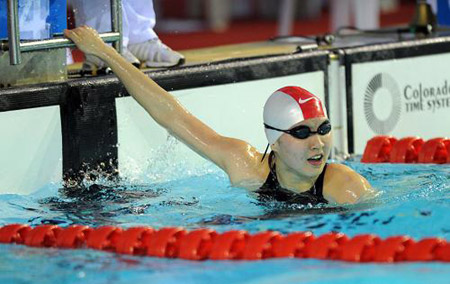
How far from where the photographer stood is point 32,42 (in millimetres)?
4902

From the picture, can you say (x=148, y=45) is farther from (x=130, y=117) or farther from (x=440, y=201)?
(x=440, y=201)

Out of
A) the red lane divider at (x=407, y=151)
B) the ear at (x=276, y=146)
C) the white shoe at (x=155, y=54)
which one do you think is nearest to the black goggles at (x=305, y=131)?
the ear at (x=276, y=146)

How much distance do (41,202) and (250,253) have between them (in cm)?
134

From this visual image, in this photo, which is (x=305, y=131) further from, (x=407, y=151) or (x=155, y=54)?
(x=155, y=54)

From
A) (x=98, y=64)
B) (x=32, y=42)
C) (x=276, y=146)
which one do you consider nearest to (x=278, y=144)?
(x=276, y=146)

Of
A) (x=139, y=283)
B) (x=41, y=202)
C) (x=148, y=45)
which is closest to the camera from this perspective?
(x=139, y=283)

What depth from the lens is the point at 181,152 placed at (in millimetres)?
5516

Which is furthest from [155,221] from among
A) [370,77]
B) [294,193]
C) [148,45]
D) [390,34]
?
[390,34]

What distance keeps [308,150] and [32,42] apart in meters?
1.36

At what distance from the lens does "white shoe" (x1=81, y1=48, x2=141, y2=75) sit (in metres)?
5.40

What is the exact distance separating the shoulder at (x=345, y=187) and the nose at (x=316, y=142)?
0.71 ft

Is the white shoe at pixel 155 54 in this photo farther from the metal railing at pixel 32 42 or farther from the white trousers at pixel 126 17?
the metal railing at pixel 32 42

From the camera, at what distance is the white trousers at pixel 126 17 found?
5.53 meters

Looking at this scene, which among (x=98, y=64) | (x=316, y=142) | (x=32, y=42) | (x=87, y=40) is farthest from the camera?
(x=98, y=64)
